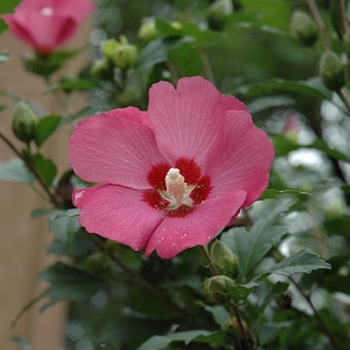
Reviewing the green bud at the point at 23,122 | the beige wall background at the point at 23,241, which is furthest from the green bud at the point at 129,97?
the beige wall background at the point at 23,241

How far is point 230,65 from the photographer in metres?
2.94

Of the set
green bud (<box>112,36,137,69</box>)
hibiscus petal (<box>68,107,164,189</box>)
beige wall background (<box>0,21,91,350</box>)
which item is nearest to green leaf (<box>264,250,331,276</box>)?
hibiscus petal (<box>68,107,164,189</box>)

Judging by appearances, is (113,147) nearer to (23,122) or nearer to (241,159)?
(241,159)

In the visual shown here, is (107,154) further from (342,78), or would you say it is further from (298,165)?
(298,165)

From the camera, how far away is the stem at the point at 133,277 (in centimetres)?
85

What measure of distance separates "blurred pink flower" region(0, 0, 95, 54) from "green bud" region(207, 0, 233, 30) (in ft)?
0.64

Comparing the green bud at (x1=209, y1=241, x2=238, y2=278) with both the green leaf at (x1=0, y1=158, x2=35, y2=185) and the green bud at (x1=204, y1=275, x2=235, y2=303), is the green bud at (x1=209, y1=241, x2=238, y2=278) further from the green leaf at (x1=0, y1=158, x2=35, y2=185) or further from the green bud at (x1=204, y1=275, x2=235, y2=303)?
the green leaf at (x1=0, y1=158, x2=35, y2=185)

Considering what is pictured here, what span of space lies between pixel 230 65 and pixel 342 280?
221 cm

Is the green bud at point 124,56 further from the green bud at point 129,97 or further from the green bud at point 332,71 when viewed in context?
the green bud at point 332,71

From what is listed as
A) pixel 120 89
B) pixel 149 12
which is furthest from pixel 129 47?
pixel 149 12

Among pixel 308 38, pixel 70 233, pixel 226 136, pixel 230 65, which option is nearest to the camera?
pixel 226 136

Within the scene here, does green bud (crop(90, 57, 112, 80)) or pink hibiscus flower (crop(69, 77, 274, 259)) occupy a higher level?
pink hibiscus flower (crop(69, 77, 274, 259))

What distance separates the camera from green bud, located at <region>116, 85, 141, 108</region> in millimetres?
860

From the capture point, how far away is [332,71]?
83 centimetres
